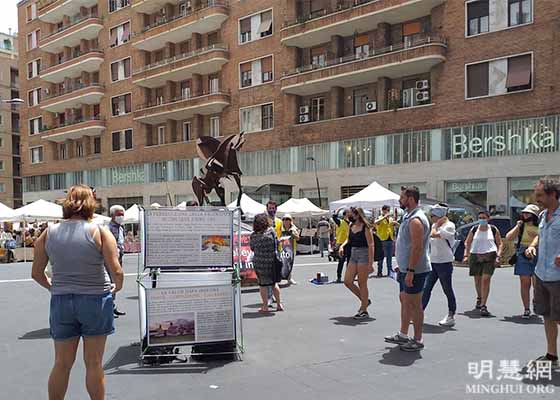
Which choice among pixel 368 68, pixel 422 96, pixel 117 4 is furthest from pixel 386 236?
pixel 117 4

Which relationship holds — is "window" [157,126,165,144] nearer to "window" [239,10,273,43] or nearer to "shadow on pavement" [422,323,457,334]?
"window" [239,10,273,43]

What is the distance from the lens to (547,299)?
5.23 metres

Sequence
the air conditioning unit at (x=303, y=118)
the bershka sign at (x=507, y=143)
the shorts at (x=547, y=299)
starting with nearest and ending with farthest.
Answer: the shorts at (x=547, y=299), the bershka sign at (x=507, y=143), the air conditioning unit at (x=303, y=118)

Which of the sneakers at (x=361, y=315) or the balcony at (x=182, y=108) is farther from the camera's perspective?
the balcony at (x=182, y=108)

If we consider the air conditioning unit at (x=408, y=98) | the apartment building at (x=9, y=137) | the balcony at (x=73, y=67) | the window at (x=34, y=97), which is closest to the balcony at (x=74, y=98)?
the balcony at (x=73, y=67)

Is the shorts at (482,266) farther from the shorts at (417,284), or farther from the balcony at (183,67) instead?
the balcony at (183,67)

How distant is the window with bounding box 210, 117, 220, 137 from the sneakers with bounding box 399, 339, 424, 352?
106 ft

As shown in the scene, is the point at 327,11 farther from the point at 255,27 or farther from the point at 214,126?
the point at 214,126

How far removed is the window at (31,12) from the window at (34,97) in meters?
6.94

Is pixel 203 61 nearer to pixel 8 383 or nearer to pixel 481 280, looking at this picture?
pixel 481 280

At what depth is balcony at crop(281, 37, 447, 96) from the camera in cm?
2638

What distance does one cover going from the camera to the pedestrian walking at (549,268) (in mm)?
5086

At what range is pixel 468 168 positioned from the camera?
85.6 feet

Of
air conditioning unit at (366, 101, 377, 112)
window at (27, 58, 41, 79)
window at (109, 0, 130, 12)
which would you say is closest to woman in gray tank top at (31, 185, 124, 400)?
air conditioning unit at (366, 101, 377, 112)
